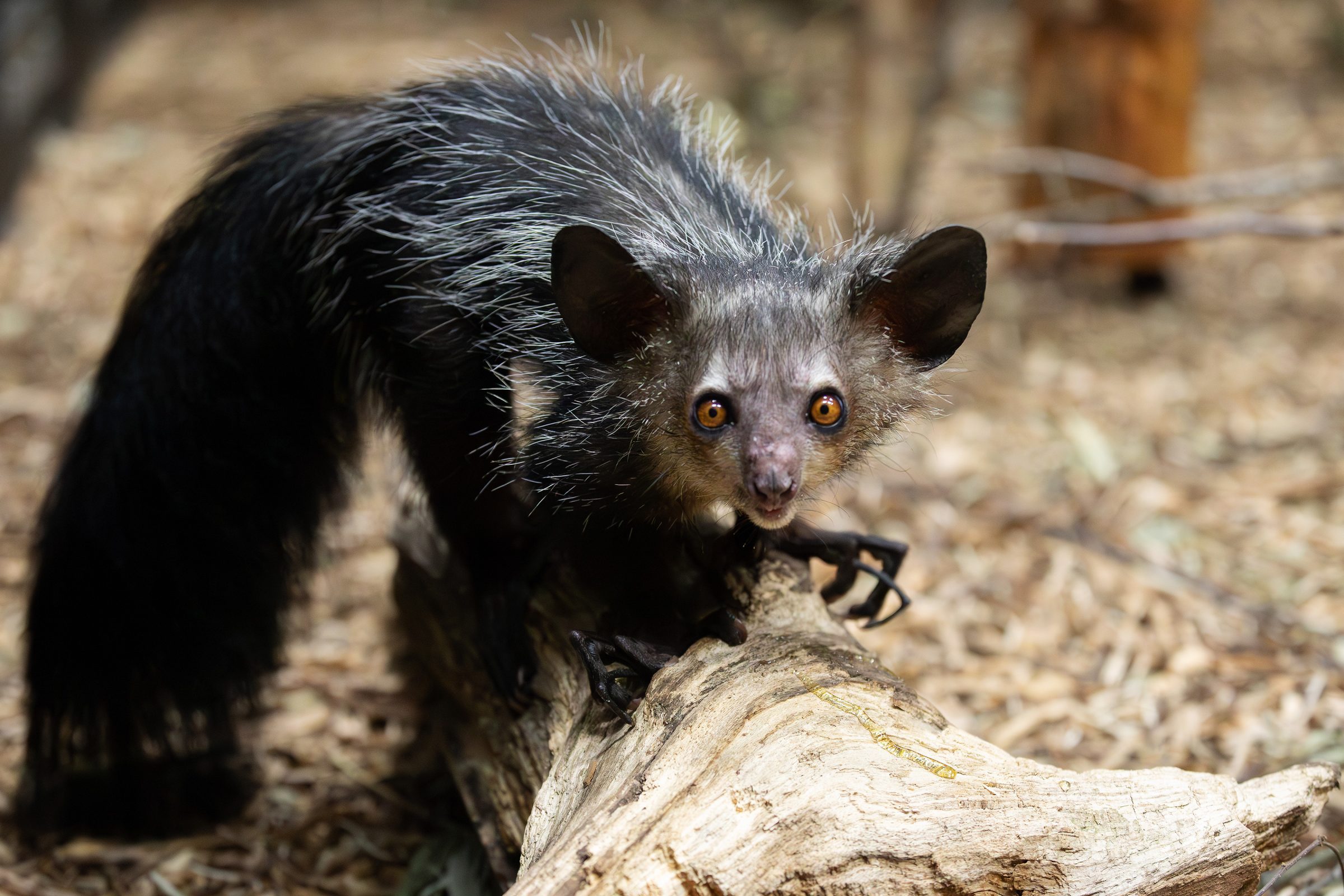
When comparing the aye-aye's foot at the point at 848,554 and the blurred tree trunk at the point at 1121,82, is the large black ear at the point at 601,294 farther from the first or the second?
the blurred tree trunk at the point at 1121,82

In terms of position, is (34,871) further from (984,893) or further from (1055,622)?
(1055,622)

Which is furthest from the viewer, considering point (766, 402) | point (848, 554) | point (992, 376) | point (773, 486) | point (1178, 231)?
point (992, 376)

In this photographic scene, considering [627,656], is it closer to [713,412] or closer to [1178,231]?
[713,412]

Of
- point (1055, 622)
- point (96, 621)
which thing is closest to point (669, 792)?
point (96, 621)

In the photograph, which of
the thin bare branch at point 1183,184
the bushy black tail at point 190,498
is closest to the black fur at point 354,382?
the bushy black tail at point 190,498

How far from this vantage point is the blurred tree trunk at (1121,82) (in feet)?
28.8

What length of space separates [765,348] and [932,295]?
59 centimetres

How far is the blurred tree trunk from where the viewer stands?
8766 mm

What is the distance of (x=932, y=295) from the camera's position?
349 cm

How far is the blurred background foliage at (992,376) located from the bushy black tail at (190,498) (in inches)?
14.5

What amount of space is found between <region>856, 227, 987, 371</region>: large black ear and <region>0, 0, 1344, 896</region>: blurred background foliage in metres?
0.64

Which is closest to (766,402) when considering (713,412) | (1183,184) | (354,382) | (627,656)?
(713,412)

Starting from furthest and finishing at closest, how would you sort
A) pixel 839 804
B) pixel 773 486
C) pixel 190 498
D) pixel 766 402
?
pixel 190 498
pixel 766 402
pixel 773 486
pixel 839 804

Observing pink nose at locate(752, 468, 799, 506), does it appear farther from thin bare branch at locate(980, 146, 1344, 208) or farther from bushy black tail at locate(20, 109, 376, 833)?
thin bare branch at locate(980, 146, 1344, 208)
